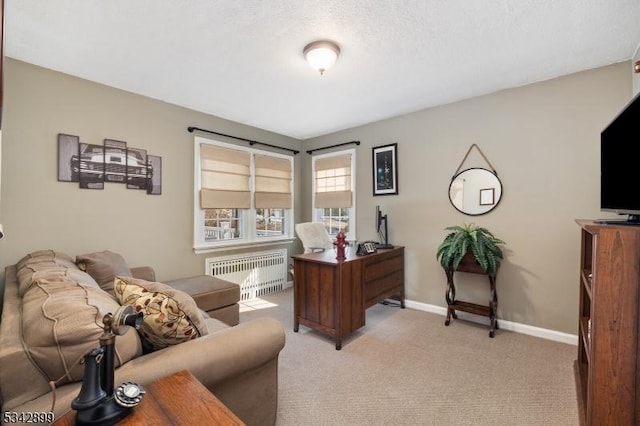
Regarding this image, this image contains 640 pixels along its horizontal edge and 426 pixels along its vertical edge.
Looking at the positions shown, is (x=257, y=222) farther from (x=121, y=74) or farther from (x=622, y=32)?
(x=622, y=32)

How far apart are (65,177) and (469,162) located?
4163mm

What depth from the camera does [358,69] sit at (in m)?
2.65

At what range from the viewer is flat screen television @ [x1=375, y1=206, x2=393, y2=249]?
3.84 metres

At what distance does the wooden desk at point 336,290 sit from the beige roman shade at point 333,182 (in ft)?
4.55

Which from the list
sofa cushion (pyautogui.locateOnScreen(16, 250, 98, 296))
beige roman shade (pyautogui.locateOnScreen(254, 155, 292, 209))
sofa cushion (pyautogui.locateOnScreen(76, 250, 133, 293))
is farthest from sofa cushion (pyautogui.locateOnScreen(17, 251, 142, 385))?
beige roman shade (pyautogui.locateOnScreen(254, 155, 292, 209))

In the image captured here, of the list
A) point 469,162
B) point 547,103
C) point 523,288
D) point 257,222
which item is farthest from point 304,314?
point 547,103

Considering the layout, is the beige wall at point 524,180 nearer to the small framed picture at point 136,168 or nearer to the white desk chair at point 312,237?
the white desk chair at point 312,237

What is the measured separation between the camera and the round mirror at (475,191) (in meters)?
3.16

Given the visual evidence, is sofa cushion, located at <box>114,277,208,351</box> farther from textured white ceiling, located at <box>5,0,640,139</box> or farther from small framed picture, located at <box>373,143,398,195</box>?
small framed picture, located at <box>373,143,398,195</box>

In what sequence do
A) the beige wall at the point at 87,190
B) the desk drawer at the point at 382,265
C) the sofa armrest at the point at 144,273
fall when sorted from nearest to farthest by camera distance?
the beige wall at the point at 87,190 → the sofa armrest at the point at 144,273 → the desk drawer at the point at 382,265

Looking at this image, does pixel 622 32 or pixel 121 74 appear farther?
pixel 121 74

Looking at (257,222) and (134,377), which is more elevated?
(257,222)

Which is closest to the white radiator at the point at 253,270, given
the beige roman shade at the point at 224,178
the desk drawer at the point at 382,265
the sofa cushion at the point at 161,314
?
the beige roman shade at the point at 224,178

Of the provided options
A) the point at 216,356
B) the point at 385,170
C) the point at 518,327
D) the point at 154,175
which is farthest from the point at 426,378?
the point at 154,175
